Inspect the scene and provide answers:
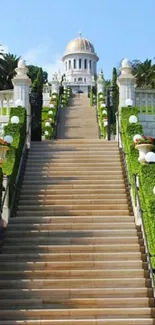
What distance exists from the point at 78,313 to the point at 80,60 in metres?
100

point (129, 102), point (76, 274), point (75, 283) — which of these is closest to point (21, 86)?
point (129, 102)

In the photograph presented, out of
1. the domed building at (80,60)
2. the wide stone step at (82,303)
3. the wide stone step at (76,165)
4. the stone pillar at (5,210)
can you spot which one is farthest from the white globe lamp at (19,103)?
the domed building at (80,60)

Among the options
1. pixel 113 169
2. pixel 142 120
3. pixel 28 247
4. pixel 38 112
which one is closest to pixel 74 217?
pixel 28 247

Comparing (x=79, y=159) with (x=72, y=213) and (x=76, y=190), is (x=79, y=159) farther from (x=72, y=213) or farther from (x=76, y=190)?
(x=72, y=213)

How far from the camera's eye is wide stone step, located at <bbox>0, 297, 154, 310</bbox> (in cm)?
1066

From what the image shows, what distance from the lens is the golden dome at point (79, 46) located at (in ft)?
356

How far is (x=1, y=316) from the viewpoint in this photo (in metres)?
10.3

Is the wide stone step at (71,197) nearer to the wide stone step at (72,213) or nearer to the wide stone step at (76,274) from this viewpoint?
the wide stone step at (72,213)

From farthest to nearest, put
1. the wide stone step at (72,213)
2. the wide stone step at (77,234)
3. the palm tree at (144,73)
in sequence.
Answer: the palm tree at (144,73), the wide stone step at (72,213), the wide stone step at (77,234)

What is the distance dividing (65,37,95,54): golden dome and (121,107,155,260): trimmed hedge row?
3660 inches

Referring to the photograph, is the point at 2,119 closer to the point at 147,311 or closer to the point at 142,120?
the point at 142,120

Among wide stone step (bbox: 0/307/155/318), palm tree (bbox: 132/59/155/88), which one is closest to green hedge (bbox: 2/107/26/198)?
wide stone step (bbox: 0/307/155/318)

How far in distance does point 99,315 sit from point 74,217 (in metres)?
3.91

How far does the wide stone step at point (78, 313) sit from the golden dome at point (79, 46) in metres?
101
